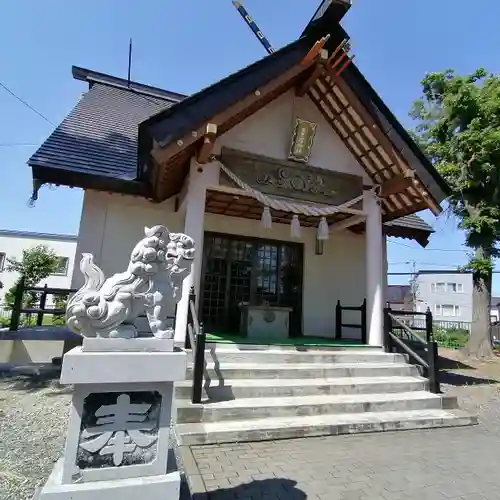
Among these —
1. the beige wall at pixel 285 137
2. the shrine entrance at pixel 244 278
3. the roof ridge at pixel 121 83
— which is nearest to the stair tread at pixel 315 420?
the shrine entrance at pixel 244 278

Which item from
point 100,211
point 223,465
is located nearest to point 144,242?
point 223,465

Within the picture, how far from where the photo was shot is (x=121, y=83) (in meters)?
12.6

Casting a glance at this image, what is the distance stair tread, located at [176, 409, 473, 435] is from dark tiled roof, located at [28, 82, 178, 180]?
5.09 meters

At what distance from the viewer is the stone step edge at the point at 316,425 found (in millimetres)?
3912

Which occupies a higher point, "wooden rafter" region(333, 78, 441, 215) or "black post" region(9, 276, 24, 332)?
"wooden rafter" region(333, 78, 441, 215)

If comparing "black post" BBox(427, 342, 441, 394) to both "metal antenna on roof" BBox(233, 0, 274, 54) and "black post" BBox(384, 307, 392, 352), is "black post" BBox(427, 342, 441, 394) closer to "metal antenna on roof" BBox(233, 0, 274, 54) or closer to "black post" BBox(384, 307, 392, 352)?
"black post" BBox(384, 307, 392, 352)

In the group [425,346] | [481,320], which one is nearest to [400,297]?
[481,320]

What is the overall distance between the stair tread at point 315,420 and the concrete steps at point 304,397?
0.01 m

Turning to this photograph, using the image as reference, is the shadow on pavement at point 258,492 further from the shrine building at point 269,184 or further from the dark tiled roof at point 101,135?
the dark tiled roof at point 101,135

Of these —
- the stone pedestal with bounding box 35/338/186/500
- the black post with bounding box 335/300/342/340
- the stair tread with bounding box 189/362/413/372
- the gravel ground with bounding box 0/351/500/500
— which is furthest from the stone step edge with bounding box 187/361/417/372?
the stone pedestal with bounding box 35/338/186/500

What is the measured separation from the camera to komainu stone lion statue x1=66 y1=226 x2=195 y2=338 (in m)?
2.44

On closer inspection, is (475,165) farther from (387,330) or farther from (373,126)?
(387,330)

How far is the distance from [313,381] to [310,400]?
1.51 feet

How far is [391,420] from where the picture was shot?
4660 millimetres
